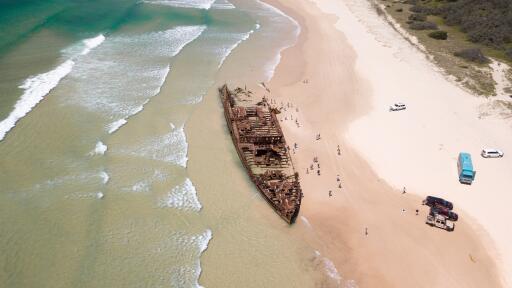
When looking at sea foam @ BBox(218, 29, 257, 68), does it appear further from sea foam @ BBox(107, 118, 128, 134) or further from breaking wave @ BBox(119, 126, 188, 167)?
breaking wave @ BBox(119, 126, 188, 167)

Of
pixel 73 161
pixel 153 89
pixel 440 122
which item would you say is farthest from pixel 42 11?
pixel 440 122

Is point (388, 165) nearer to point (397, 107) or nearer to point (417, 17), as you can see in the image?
point (397, 107)

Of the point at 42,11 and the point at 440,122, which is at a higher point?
the point at 42,11

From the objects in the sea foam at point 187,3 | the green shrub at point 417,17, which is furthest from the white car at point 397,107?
the sea foam at point 187,3

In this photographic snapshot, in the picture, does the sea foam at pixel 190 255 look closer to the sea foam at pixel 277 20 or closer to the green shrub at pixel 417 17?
the sea foam at pixel 277 20

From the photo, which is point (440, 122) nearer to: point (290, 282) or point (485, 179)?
point (485, 179)
